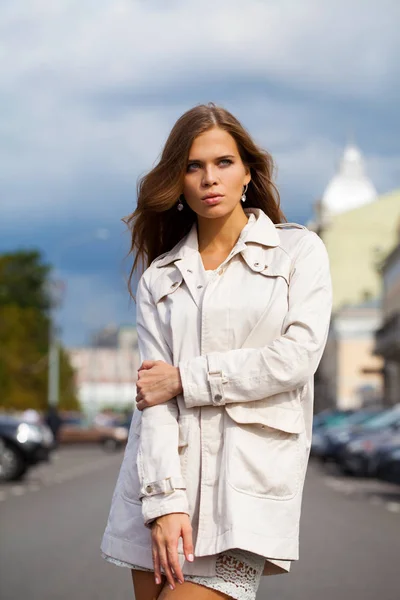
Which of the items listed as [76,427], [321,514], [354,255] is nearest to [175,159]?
[321,514]

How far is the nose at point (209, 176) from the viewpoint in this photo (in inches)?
160

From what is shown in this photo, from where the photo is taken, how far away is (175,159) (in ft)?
13.4

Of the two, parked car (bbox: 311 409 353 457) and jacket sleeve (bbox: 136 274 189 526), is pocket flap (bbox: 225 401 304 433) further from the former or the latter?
parked car (bbox: 311 409 353 457)

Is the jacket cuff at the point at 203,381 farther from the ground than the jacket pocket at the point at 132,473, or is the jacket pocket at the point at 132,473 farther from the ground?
the jacket cuff at the point at 203,381

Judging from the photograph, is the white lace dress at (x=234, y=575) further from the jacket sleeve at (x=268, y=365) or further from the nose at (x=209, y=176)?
the nose at (x=209, y=176)

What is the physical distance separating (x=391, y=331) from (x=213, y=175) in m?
71.6

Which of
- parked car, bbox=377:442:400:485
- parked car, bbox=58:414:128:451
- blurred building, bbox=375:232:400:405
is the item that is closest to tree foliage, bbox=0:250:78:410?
parked car, bbox=58:414:128:451

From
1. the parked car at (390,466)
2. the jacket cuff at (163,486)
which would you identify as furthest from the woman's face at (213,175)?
the parked car at (390,466)

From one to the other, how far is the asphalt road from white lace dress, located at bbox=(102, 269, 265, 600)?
17.6 feet

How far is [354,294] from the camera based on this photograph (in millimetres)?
131875

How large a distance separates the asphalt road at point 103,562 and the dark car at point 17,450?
178 cm

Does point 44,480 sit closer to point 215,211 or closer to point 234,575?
point 215,211

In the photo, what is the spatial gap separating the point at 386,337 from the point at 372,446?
5061cm

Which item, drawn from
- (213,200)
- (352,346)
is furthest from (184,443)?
(352,346)
